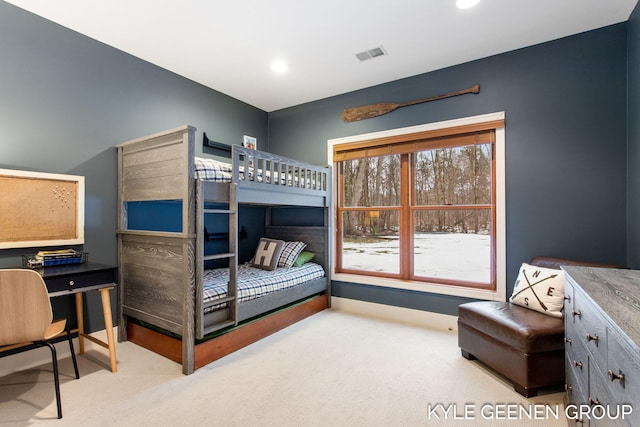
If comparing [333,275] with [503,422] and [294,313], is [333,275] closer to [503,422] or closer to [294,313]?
[294,313]

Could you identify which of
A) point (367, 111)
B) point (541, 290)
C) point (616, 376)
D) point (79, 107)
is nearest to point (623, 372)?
point (616, 376)

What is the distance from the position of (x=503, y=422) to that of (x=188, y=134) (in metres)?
2.69

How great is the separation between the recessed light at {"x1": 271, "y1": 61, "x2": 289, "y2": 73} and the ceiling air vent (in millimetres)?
745

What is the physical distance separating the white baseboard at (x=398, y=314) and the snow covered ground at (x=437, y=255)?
16.2 inches

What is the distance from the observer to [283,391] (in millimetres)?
2008

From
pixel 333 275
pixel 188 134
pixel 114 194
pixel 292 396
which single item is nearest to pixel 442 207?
pixel 333 275

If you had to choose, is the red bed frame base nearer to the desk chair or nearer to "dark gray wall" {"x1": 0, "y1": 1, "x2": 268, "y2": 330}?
"dark gray wall" {"x1": 0, "y1": 1, "x2": 268, "y2": 330}

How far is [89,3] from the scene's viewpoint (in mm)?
2215

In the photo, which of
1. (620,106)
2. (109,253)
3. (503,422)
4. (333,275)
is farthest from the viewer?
(333,275)

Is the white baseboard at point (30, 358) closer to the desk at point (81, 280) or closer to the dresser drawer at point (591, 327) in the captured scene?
the desk at point (81, 280)

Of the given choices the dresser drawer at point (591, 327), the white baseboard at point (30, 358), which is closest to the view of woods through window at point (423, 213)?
the dresser drawer at point (591, 327)

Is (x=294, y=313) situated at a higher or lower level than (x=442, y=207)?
lower

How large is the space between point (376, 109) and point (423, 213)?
1.32 meters

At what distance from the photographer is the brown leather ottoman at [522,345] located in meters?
1.91
